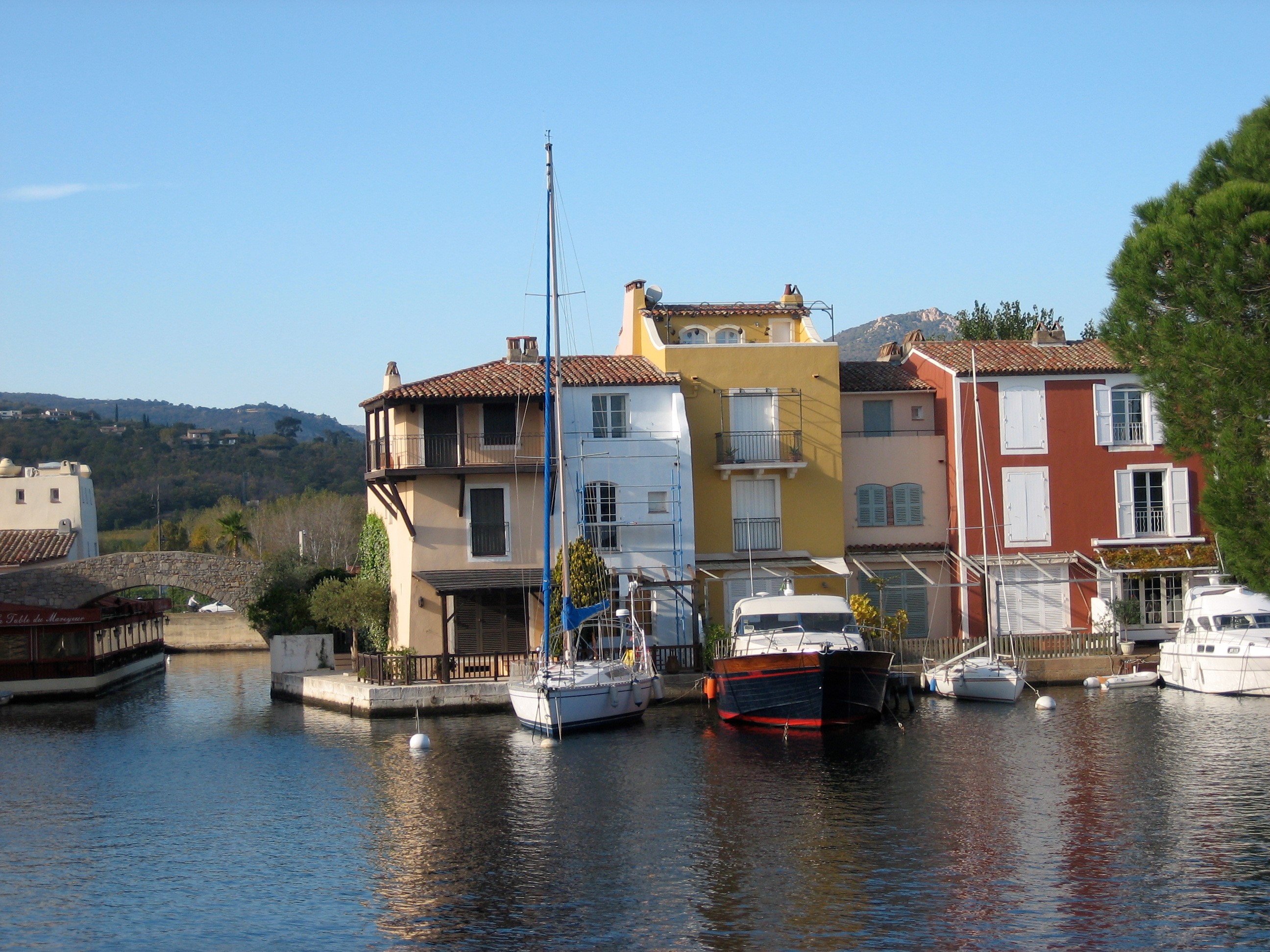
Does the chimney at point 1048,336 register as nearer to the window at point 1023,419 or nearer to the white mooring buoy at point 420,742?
the window at point 1023,419

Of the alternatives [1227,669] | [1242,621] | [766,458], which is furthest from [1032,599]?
[766,458]

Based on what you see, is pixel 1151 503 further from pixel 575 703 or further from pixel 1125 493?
pixel 575 703

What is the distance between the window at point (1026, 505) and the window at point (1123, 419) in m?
2.17

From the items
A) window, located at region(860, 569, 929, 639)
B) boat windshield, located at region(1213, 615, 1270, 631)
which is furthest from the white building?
boat windshield, located at region(1213, 615, 1270, 631)

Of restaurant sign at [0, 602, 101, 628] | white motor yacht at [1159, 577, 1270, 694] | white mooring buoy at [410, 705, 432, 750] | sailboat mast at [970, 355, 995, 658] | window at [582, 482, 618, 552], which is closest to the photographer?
white mooring buoy at [410, 705, 432, 750]

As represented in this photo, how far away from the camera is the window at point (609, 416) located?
40125 millimetres

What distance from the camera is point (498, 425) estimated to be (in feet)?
128

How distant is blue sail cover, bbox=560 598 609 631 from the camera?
33406mm

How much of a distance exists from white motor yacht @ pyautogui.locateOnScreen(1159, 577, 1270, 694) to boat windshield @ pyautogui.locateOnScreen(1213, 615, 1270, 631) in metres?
0.01

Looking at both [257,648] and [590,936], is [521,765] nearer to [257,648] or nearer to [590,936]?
[590,936]

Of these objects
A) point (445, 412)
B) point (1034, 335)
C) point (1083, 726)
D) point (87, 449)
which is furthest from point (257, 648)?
point (87, 449)

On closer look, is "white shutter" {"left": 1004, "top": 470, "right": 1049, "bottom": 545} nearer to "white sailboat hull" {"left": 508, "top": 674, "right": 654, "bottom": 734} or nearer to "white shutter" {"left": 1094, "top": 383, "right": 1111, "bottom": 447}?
"white shutter" {"left": 1094, "top": 383, "right": 1111, "bottom": 447}

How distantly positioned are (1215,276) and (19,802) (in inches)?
1162

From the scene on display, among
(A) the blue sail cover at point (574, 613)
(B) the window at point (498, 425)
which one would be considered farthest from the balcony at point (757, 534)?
(A) the blue sail cover at point (574, 613)
